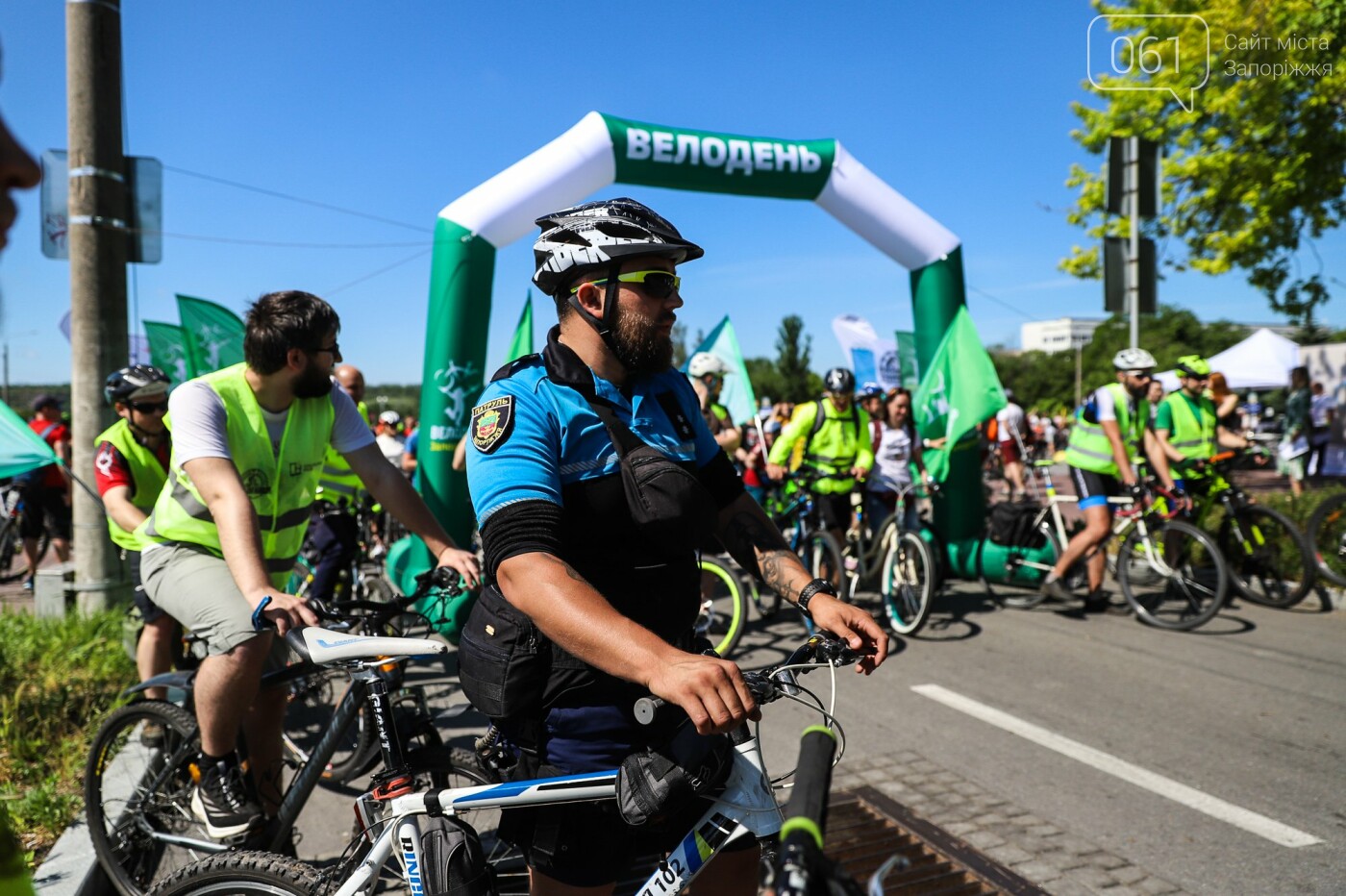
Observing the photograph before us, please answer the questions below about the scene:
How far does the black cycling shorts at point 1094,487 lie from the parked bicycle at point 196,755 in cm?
613

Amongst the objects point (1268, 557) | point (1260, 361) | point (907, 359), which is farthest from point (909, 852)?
point (1260, 361)

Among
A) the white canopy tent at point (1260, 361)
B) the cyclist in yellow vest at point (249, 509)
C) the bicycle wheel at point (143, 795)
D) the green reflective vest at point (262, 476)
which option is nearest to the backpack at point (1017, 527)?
the cyclist in yellow vest at point (249, 509)

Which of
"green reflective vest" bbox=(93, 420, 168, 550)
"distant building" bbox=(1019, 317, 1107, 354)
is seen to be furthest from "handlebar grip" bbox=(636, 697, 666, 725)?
"distant building" bbox=(1019, 317, 1107, 354)

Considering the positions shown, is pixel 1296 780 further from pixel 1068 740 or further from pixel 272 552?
pixel 272 552

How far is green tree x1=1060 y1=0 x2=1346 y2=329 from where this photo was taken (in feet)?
35.4

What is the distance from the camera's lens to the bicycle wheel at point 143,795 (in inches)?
132

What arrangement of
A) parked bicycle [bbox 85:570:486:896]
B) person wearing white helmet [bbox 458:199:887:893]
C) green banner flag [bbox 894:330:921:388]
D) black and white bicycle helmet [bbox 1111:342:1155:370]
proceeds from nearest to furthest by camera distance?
person wearing white helmet [bbox 458:199:887:893]
parked bicycle [bbox 85:570:486:896]
black and white bicycle helmet [bbox 1111:342:1155:370]
green banner flag [bbox 894:330:921:388]

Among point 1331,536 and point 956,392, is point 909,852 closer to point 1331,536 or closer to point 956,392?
point 956,392

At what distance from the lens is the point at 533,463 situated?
198cm

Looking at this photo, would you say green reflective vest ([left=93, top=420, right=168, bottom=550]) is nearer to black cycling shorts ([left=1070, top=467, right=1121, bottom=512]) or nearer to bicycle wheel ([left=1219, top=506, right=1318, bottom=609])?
black cycling shorts ([left=1070, top=467, right=1121, bottom=512])

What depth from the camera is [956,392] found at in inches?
344

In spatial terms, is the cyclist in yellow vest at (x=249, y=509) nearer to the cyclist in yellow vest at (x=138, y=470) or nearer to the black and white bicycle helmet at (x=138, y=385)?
the cyclist in yellow vest at (x=138, y=470)

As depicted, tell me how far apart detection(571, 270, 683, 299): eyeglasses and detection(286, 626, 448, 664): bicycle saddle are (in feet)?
3.37

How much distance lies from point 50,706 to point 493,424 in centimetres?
419
